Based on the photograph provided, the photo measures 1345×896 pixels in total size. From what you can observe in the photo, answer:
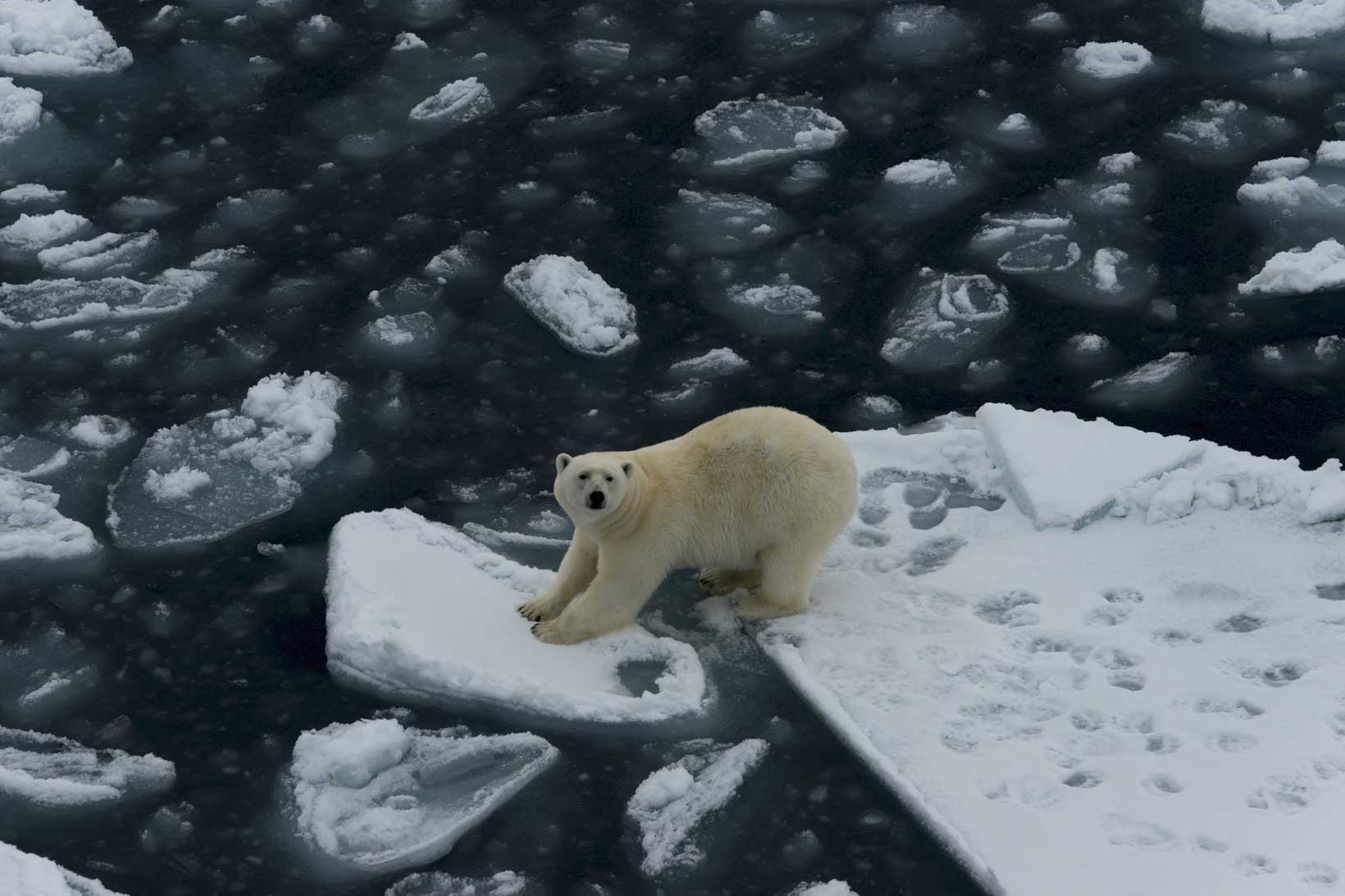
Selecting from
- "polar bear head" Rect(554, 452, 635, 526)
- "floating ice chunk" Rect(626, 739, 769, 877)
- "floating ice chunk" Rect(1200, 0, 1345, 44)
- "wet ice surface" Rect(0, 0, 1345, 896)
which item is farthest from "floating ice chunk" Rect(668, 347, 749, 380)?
"floating ice chunk" Rect(1200, 0, 1345, 44)

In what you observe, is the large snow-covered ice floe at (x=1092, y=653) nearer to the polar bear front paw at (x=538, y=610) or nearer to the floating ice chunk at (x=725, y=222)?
the polar bear front paw at (x=538, y=610)

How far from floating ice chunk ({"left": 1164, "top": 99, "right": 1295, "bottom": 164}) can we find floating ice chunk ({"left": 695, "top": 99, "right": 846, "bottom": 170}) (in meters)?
1.29

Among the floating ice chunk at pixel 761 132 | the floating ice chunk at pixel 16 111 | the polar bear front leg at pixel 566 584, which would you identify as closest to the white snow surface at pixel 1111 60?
the floating ice chunk at pixel 761 132

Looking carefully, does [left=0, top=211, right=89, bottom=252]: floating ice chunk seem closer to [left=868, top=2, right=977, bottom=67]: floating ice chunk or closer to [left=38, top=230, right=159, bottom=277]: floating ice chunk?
[left=38, top=230, right=159, bottom=277]: floating ice chunk

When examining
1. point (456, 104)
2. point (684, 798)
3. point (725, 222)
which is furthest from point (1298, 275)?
point (456, 104)

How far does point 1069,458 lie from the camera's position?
4832 millimetres

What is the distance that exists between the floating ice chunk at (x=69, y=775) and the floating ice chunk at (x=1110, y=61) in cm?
466

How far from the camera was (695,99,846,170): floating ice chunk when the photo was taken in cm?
651

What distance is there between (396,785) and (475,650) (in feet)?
1.47

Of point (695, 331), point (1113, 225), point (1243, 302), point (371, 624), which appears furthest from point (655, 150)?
point (371, 624)

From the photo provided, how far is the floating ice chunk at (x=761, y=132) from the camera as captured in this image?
256 inches

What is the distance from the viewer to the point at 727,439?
14.2 ft

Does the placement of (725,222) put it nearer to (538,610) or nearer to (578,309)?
(578,309)

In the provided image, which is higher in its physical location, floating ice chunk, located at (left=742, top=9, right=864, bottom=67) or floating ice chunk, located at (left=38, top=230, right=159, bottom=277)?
floating ice chunk, located at (left=742, top=9, right=864, bottom=67)
